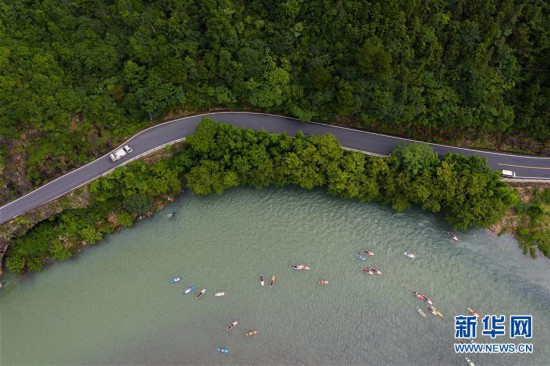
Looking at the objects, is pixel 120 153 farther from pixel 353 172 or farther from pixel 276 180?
pixel 353 172

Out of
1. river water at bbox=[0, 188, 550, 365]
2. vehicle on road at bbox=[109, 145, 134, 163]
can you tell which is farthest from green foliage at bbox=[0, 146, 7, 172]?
river water at bbox=[0, 188, 550, 365]

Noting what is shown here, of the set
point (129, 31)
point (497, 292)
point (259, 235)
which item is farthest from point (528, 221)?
point (129, 31)

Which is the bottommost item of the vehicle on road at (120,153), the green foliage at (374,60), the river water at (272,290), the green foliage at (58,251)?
the river water at (272,290)

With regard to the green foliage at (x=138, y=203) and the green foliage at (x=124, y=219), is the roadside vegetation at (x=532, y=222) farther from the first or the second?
the green foliage at (x=124, y=219)

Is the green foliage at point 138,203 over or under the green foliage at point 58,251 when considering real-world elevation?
over

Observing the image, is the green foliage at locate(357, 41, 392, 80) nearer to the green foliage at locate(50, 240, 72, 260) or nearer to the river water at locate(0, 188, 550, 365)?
the river water at locate(0, 188, 550, 365)

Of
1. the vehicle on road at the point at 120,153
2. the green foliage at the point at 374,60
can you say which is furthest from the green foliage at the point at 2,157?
the green foliage at the point at 374,60

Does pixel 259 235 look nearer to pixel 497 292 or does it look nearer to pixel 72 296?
pixel 72 296
